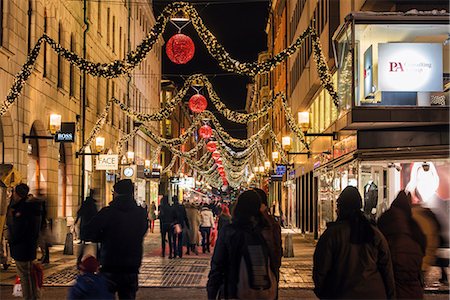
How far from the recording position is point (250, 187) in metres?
20.6

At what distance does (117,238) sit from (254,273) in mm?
2483

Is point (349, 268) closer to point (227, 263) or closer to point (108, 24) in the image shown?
point (227, 263)

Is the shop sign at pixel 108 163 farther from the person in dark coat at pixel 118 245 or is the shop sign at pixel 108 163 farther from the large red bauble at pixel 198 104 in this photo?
the person in dark coat at pixel 118 245

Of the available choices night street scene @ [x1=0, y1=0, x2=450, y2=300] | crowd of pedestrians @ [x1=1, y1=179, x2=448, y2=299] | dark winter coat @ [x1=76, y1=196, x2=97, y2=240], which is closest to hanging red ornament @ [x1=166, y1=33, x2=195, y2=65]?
night street scene @ [x1=0, y1=0, x2=450, y2=300]

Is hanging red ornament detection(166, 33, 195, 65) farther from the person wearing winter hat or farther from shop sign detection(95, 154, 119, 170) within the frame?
the person wearing winter hat

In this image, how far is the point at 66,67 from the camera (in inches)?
1225

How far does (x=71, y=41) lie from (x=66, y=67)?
1644 mm

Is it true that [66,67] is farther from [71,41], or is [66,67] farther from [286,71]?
[286,71]

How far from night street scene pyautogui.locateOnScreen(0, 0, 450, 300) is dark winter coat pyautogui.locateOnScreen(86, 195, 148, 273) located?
0.05ft

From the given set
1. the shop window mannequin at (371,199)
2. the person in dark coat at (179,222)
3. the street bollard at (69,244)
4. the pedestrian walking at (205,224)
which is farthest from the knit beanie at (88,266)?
the pedestrian walking at (205,224)

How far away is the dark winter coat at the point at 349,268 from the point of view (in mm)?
6434

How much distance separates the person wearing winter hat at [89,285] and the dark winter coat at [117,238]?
1.49 metres

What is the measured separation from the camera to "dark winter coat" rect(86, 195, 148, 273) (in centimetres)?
866

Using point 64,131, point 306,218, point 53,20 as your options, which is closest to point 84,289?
point 64,131
